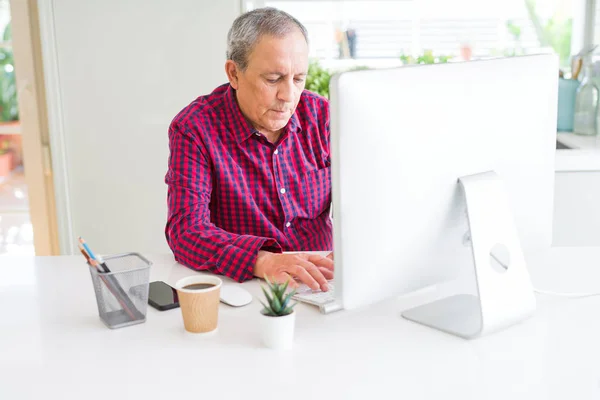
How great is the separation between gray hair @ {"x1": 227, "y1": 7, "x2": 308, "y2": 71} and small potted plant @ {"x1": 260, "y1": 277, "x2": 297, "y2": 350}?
74 cm

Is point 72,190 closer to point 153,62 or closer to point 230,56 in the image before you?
point 153,62

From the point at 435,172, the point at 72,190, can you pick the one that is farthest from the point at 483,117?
the point at 72,190

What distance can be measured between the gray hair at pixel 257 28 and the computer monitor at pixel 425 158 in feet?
1.98

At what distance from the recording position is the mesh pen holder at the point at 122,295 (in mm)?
1293

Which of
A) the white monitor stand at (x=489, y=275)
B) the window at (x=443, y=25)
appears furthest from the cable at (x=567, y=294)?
the window at (x=443, y=25)

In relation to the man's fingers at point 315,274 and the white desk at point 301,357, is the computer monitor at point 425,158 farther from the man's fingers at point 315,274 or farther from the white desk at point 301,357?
the man's fingers at point 315,274

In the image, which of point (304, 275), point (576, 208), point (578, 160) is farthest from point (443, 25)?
point (304, 275)

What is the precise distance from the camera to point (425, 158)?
1.19 meters

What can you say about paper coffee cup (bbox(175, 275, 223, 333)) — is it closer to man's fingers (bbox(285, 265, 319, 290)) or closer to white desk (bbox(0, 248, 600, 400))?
white desk (bbox(0, 248, 600, 400))

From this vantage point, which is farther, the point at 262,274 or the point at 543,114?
the point at 262,274

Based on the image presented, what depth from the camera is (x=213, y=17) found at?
289 centimetres

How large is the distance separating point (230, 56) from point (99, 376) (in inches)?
38.3

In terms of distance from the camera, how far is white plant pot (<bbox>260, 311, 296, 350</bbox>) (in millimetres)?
1178

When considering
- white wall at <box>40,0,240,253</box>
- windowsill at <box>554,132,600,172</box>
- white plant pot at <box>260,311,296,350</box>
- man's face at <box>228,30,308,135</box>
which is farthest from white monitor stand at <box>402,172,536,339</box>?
white wall at <box>40,0,240,253</box>
